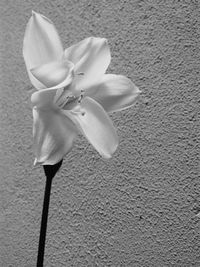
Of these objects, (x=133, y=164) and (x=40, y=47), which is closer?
(x=40, y=47)

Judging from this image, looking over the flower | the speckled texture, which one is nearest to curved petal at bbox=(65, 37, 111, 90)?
the flower

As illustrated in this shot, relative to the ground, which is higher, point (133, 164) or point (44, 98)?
point (44, 98)

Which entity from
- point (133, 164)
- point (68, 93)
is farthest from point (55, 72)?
point (133, 164)

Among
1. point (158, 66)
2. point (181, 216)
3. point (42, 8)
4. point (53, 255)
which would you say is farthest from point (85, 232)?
point (42, 8)

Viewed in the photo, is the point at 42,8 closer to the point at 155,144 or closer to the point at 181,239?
the point at 155,144

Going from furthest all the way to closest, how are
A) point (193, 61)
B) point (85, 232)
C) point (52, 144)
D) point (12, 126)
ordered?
1. point (12, 126)
2. point (85, 232)
3. point (193, 61)
4. point (52, 144)

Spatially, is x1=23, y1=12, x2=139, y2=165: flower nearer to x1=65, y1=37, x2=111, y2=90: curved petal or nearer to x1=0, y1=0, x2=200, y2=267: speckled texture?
x1=65, y1=37, x2=111, y2=90: curved petal

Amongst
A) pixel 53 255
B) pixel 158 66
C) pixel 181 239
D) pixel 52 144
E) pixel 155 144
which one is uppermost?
pixel 52 144

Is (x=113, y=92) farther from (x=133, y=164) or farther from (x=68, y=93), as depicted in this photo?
(x=133, y=164)
